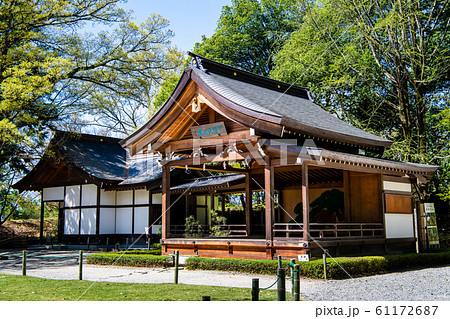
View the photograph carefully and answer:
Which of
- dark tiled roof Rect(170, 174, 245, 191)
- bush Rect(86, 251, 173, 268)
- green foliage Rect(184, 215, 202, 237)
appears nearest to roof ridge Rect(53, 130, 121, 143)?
dark tiled roof Rect(170, 174, 245, 191)

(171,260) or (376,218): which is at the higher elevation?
(376,218)

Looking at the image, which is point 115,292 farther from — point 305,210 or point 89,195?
point 89,195

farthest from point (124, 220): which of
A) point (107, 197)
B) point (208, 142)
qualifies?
point (208, 142)

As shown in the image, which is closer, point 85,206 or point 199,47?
point 85,206

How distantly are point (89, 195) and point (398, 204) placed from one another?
17965 mm

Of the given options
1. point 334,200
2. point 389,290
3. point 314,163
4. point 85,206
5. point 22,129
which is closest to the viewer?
point 389,290

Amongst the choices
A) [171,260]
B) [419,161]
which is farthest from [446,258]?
[171,260]

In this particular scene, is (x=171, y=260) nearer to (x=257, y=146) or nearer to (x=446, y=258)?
(x=257, y=146)

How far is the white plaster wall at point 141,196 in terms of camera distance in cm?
2550

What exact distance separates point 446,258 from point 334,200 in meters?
4.46

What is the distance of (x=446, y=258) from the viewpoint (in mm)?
15875

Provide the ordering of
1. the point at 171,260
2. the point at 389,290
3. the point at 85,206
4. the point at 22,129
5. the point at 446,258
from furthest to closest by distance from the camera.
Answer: the point at 85,206, the point at 22,129, the point at 446,258, the point at 171,260, the point at 389,290

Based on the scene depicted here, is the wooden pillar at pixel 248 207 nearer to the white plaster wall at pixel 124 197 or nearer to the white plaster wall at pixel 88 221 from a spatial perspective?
the white plaster wall at pixel 124 197

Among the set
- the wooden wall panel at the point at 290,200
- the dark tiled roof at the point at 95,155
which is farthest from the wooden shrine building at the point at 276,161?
the dark tiled roof at the point at 95,155
